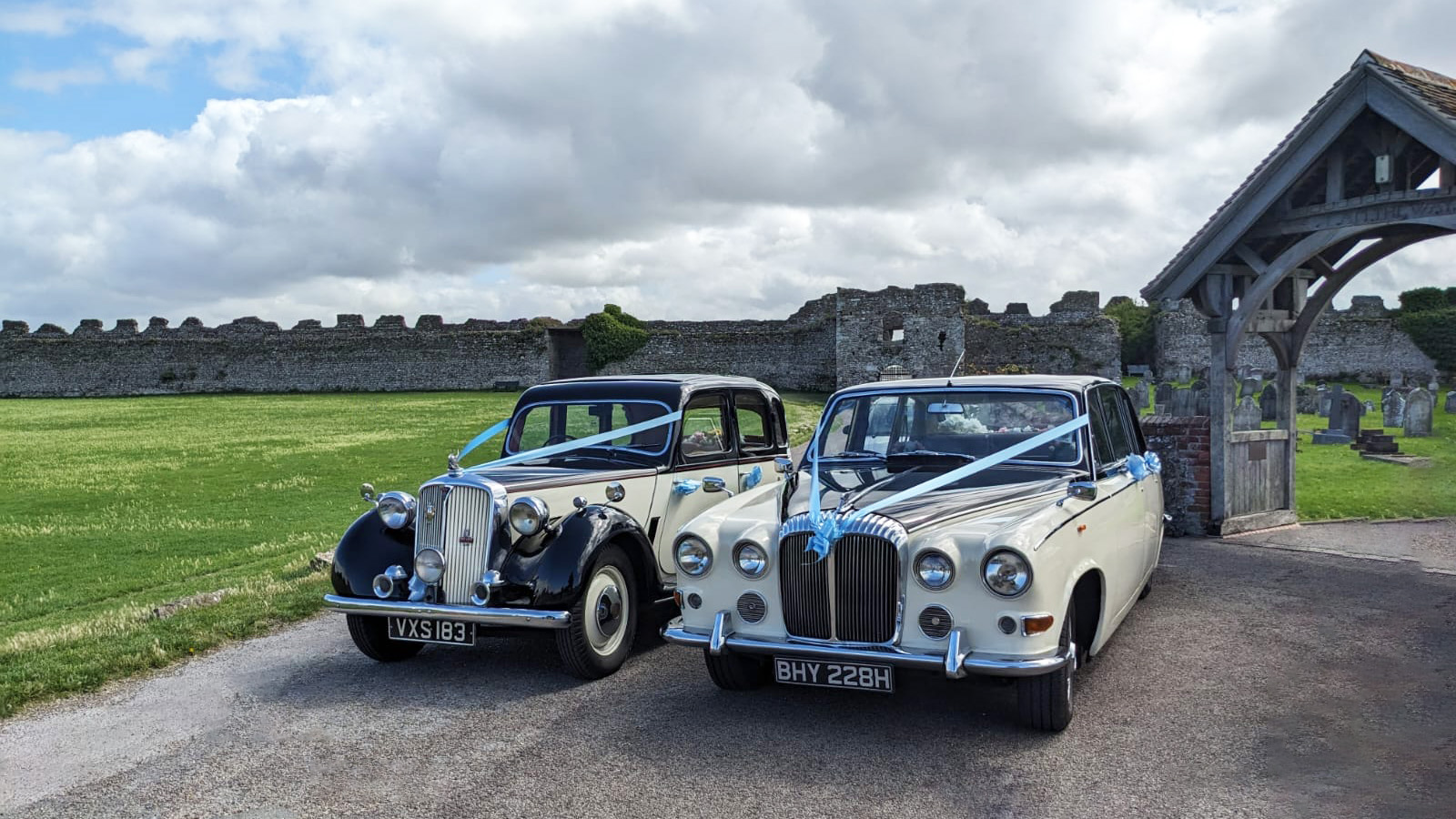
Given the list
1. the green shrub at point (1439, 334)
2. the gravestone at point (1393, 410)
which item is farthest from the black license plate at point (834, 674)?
the green shrub at point (1439, 334)

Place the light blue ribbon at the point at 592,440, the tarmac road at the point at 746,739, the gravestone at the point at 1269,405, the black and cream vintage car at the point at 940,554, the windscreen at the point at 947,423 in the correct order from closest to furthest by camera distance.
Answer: the tarmac road at the point at 746,739 → the black and cream vintage car at the point at 940,554 → the windscreen at the point at 947,423 → the light blue ribbon at the point at 592,440 → the gravestone at the point at 1269,405

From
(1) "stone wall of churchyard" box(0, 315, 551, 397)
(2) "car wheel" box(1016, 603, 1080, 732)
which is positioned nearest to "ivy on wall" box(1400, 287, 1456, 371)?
(1) "stone wall of churchyard" box(0, 315, 551, 397)

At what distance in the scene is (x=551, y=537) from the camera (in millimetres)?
5910

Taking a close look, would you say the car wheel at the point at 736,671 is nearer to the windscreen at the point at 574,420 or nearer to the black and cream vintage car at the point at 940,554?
the black and cream vintage car at the point at 940,554

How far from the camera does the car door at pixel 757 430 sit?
7.86 m

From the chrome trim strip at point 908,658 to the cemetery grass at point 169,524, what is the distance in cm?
394

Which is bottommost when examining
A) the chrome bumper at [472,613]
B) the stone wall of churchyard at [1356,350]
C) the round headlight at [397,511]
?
the chrome bumper at [472,613]

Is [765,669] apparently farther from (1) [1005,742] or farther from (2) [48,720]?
(2) [48,720]

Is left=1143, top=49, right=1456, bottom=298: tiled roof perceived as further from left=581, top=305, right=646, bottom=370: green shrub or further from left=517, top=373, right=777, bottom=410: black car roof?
left=581, top=305, right=646, bottom=370: green shrub

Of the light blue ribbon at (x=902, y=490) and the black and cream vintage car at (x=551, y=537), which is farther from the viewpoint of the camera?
the black and cream vintage car at (x=551, y=537)

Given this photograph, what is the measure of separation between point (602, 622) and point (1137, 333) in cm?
4631

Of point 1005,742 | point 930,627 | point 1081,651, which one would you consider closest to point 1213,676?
point 1081,651

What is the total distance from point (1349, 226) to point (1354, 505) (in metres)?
4.16

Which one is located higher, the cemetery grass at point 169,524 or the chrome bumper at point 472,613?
the chrome bumper at point 472,613
